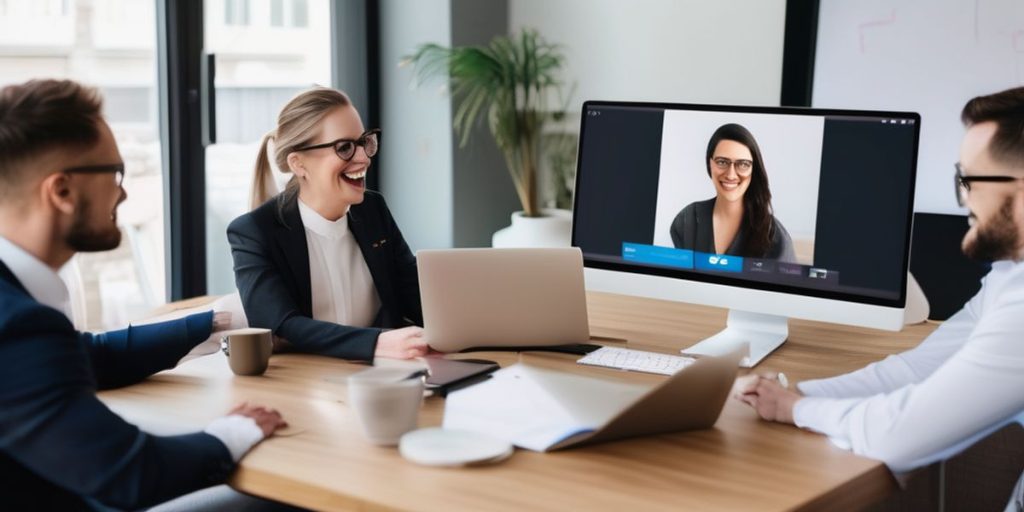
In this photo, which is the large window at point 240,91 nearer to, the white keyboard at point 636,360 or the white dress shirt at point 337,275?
the white dress shirt at point 337,275

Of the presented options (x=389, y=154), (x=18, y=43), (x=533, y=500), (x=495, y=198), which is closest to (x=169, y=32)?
(x=18, y=43)

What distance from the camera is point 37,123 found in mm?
1461

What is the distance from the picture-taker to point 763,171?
212 centimetres

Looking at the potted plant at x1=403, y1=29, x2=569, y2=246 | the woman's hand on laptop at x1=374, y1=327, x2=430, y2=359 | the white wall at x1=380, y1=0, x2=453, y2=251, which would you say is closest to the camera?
the woman's hand on laptop at x1=374, y1=327, x2=430, y2=359

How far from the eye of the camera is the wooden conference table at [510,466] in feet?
4.49

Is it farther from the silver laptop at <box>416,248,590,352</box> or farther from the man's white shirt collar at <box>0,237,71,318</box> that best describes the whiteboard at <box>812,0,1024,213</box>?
the man's white shirt collar at <box>0,237,71,318</box>

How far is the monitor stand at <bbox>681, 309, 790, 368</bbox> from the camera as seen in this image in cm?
219

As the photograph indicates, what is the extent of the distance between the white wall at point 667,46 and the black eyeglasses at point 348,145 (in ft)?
7.58

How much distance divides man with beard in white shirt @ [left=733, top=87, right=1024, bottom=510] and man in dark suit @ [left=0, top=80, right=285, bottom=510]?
840 mm

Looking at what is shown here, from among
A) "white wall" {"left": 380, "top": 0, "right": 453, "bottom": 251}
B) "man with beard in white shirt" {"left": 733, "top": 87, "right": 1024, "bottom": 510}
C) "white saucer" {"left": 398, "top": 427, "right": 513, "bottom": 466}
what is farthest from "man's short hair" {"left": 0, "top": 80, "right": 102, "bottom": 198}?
"white wall" {"left": 380, "top": 0, "right": 453, "bottom": 251}

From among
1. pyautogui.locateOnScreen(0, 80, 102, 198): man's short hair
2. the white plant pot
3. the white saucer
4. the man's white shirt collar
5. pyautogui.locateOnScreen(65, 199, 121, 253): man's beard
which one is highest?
pyautogui.locateOnScreen(0, 80, 102, 198): man's short hair

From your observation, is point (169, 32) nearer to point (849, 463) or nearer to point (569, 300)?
point (569, 300)

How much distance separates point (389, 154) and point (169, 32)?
1.29 metres

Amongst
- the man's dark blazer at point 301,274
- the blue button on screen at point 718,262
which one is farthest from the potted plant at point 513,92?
the blue button on screen at point 718,262
